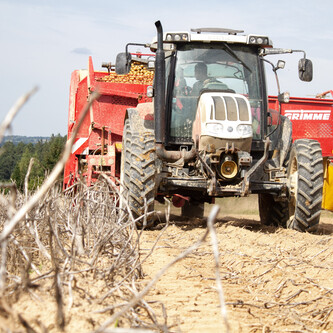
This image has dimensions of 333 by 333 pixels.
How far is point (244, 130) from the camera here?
705cm

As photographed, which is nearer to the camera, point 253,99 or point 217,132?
point 217,132

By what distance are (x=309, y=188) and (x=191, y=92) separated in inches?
73.1

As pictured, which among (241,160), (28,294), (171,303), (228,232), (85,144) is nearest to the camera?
(28,294)

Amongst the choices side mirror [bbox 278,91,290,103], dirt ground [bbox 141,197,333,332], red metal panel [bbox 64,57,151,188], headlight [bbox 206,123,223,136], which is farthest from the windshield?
red metal panel [bbox 64,57,151,188]

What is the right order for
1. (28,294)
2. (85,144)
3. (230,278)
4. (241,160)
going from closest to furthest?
(28,294) → (230,278) → (241,160) → (85,144)

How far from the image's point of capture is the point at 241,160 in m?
6.98

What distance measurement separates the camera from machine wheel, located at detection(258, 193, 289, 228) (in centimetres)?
835

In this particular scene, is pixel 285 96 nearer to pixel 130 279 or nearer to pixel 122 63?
pixel 122 63

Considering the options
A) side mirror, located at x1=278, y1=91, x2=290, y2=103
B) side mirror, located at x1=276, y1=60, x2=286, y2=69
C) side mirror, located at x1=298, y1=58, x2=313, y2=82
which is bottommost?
side mirror, located at x1=278, y1=91, x2=290, y2=103

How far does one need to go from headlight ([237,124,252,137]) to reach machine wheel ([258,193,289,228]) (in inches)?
62.9

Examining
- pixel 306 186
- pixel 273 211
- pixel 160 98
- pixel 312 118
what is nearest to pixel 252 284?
pixel 306 186

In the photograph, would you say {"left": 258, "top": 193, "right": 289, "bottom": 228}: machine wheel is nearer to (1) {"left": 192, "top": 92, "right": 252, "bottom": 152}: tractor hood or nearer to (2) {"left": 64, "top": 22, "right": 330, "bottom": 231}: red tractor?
(2) {"left": 64, "top": 22, "right": 330, "bottom": 231}: red tractor

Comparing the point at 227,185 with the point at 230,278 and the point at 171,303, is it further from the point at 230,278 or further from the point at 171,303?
the point at 171,303

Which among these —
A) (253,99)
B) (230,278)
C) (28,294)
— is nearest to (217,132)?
(253,99)
